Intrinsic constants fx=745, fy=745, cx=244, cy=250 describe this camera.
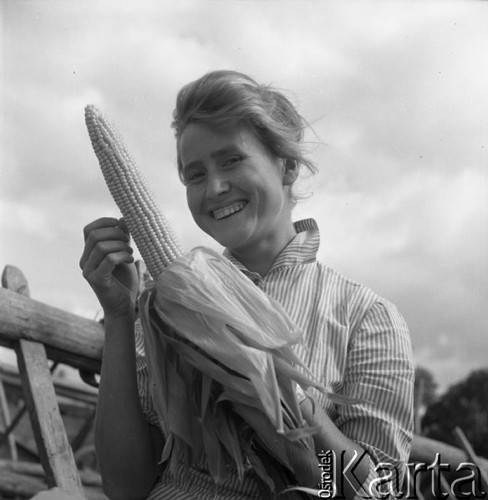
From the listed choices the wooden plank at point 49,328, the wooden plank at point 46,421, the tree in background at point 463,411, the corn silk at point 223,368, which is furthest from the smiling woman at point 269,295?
the tree in background at point 463,411

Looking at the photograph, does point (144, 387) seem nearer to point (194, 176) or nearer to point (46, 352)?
point (194, 176)

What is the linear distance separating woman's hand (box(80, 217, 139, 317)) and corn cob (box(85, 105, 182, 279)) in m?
0.04

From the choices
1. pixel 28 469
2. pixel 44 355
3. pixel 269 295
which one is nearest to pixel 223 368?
pixel 269 295

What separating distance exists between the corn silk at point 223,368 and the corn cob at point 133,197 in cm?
8

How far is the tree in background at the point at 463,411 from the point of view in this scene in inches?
829

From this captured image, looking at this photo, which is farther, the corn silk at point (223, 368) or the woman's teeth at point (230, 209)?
the woman's teeth at point (230, 209)

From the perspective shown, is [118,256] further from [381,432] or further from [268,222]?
[381,432]

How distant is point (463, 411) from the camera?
22781mm

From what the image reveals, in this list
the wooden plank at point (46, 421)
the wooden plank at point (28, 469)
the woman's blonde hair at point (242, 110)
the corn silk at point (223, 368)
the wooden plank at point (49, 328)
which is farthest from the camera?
the wooden plank at point (28, 469)

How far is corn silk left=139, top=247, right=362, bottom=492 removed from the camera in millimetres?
1188

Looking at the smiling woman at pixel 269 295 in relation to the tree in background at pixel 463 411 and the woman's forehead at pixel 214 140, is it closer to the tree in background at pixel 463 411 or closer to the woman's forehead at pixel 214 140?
the woman's forehead at pixel 214 140

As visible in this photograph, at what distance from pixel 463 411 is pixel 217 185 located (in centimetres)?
2294

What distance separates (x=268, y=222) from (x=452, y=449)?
2356 millimetres

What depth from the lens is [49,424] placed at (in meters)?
2.02
